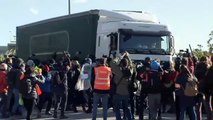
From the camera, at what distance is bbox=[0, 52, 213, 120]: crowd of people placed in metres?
13.4

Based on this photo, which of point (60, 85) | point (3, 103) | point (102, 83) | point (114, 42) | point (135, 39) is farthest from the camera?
point (135, 39)

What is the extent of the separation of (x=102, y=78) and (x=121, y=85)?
0.77 meters

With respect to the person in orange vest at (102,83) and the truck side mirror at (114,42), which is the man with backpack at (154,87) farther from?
the truck side mirror at (114,42)

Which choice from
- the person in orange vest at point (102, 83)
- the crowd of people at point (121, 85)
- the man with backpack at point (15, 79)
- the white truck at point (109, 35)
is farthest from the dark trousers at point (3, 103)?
the white truck at point (109, 35)

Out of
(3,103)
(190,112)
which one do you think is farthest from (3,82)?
(190,112)

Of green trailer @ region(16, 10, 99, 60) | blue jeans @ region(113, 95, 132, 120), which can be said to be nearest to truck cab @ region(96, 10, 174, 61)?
green trailer @ region(16, 10, 99, 60)

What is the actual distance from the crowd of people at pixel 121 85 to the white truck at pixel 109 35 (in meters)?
3.79

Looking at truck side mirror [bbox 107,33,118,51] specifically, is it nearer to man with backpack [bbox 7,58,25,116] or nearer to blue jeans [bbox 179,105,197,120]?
man with backpack [bbox 7,58,25,116]

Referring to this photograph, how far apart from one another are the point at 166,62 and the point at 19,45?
13.0 metres

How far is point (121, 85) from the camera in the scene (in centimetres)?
1382

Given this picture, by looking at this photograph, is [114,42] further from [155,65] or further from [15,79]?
[155,65]

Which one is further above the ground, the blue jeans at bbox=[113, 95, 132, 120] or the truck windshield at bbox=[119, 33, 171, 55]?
the truck windshield at bbox=[119, 33, 171, 55]

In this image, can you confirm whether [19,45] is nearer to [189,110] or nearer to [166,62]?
[166,62]

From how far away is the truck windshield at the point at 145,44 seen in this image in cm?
2130
